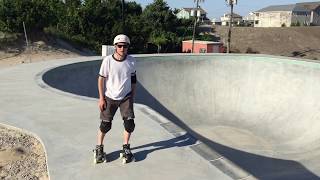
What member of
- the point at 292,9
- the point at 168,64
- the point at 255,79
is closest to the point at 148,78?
the point at 168,64

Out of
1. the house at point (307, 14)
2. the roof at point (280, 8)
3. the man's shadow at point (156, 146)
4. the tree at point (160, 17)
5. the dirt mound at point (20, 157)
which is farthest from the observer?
the roof at point (280, 8)

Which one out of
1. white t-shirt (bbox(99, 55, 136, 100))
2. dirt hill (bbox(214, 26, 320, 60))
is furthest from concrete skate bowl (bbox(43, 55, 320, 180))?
dirt hill (bbox(214, 26, 320, 60))

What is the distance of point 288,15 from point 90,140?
101938 mm

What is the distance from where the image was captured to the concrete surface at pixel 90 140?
545cm

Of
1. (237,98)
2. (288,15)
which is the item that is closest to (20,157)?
(237,98)

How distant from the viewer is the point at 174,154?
20.2 feet

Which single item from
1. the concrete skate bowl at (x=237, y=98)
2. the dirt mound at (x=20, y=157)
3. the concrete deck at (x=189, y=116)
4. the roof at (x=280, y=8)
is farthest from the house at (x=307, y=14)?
the dirt mound at (x=20, y=157)

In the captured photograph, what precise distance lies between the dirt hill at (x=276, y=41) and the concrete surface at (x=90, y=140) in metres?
44.3

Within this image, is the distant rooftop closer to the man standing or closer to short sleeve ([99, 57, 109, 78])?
the man standing

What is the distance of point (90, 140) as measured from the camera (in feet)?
22.0

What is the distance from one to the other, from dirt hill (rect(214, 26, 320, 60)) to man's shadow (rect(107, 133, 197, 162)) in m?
45.7

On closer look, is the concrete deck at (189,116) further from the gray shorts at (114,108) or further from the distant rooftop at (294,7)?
the distant rooftop at (294,7)

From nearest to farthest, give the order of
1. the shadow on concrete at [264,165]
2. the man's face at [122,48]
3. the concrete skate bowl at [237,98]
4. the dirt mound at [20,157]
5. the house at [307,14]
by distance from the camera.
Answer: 1. the man's face at [122,48]
2. the dirt mound at [20,157]
3. the shadow on concrete at [264,165]
4. the concrete skate bowl at [237,98]
5. the house at [307,14]

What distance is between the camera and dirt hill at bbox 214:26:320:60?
173 feet
